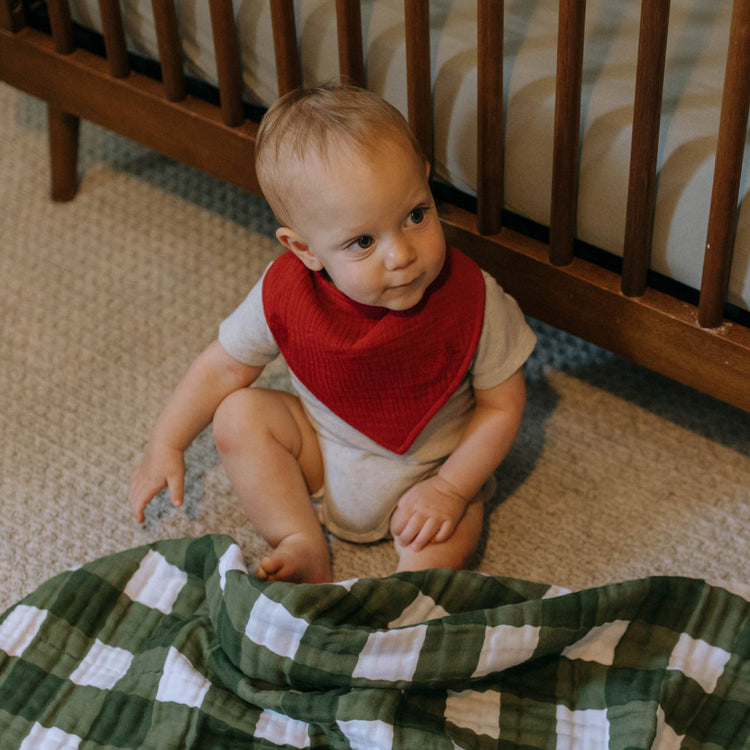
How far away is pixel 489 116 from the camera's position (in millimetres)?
879

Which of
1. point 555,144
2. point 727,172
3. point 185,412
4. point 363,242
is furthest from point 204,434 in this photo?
point 727,172

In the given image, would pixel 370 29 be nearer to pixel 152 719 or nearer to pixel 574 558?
pixel 574 558

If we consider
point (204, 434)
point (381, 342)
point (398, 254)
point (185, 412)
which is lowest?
point (204, 434)

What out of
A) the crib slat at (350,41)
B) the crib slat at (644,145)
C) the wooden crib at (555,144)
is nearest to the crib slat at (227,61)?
the wooden crib at (555,144)

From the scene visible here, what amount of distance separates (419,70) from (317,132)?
0.17m

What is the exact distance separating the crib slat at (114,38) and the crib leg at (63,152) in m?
0.23

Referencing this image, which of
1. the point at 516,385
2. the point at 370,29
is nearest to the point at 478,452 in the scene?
the point at 516,385

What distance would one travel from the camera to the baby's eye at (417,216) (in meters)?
0.82

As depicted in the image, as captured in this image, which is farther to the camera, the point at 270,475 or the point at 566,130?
the point at 270,475

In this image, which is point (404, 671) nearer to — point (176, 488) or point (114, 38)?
point (176, 488)

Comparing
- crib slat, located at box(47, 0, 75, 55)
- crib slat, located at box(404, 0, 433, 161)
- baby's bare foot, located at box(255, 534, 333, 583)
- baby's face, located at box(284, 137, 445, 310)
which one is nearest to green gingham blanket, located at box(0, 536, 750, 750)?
baby's bare foot, located at box(255, 534, 333, 583)

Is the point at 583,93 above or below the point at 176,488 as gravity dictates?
above

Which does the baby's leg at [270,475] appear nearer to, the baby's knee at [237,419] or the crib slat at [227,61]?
the baby's knee at [237,419]

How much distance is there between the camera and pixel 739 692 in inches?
31.7
